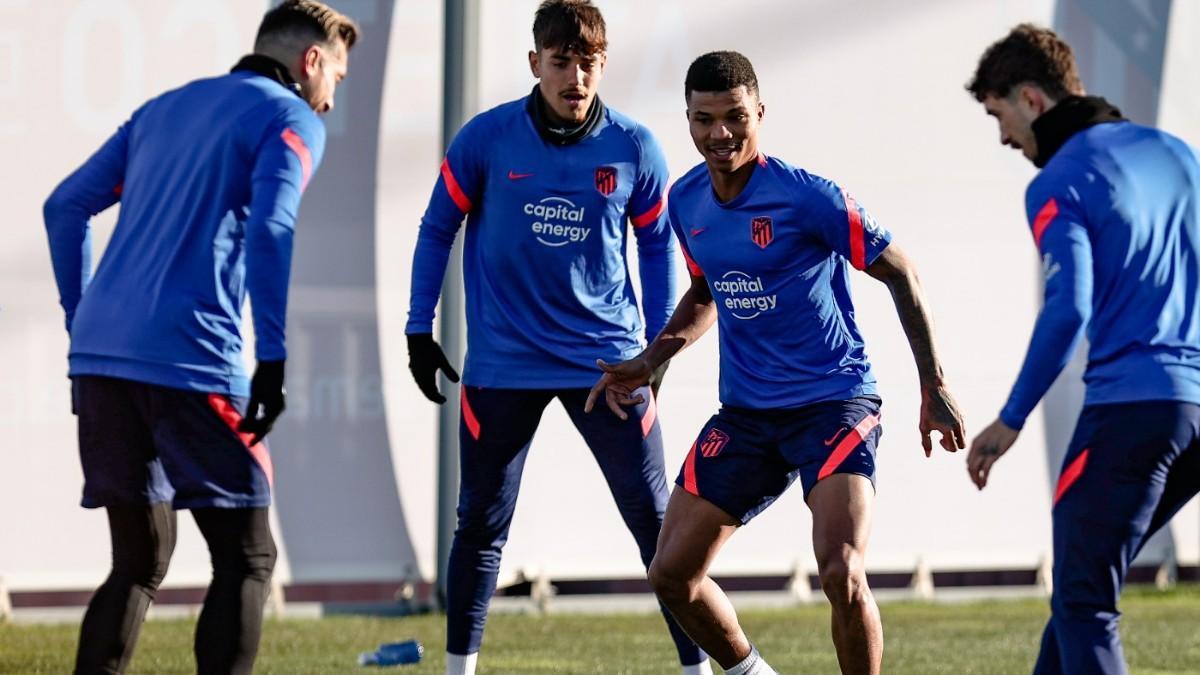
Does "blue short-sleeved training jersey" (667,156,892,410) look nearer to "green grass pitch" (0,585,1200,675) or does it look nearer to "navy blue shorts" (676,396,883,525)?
"navy blue shorts" (676,396,883,525)

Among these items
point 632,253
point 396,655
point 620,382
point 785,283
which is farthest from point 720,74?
point 632,253

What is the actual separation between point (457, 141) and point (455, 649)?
167 cm

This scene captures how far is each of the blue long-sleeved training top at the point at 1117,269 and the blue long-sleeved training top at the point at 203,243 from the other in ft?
5.90

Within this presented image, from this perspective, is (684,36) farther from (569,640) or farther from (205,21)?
(569,640)

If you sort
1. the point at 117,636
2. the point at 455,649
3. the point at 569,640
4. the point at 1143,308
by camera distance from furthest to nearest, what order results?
1. the point at 569,640
2. the point at 455,649
3. the point at 117,636
4. the point at 1143,308

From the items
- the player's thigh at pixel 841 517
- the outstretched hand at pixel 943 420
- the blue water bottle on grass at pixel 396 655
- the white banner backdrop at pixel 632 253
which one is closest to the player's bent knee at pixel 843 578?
Result: the player's thigh at pixel 841 517

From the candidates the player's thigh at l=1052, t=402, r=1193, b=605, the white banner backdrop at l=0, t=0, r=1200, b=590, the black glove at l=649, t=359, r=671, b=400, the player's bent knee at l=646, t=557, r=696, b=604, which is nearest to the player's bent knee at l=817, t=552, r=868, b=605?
the player's bent knee at l=646, t=557, r=696, b=604

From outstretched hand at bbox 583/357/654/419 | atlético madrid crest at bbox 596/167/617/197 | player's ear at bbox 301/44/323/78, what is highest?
player's ear at bbox 301/44/323/78

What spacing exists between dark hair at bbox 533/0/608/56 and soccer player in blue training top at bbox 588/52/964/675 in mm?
553

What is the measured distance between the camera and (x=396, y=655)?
7.48 m

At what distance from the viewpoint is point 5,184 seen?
30.2 feet

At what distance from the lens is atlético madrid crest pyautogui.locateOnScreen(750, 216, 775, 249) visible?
5.48 m

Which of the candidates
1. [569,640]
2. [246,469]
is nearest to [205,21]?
[569,640]

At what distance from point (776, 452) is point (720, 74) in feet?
3.67
